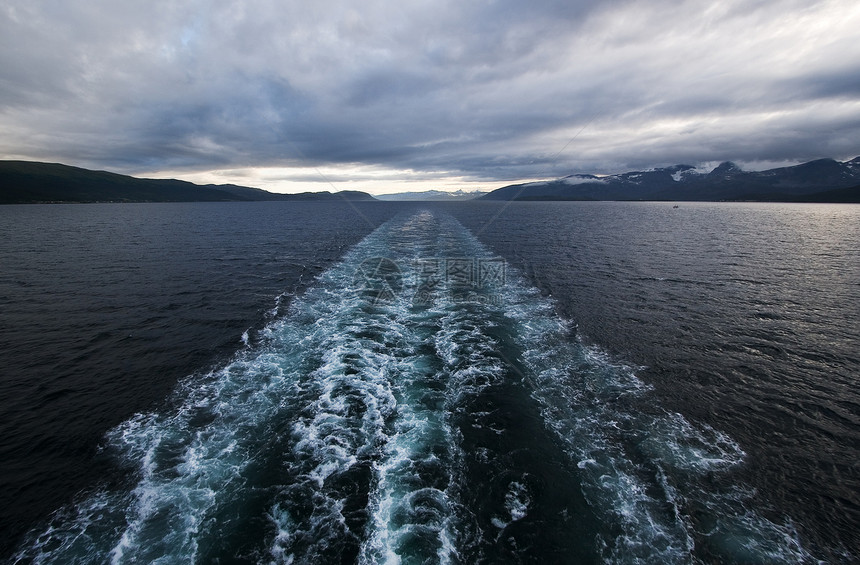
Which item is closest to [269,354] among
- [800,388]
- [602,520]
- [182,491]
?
[182,491]

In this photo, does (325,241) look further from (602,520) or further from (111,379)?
(602,520)

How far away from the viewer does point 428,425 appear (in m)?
14.7

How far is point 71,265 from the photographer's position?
138ft

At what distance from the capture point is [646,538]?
1017cm

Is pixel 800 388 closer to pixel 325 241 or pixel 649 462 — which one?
pixel 649 462

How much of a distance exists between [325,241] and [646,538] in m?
65.3

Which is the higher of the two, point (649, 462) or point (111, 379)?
point (111, 379)

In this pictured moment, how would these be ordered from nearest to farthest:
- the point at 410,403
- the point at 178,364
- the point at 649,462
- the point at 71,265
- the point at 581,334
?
the point at 649,462 < the point at 410,403 < the point at 178,364 < the point at 581,334 < the point at 71,265

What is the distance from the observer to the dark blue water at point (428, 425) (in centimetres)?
1027

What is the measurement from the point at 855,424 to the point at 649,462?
1087cm

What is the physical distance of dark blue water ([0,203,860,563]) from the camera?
10266 mm

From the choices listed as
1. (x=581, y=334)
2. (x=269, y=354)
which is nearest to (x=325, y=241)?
(x=269, y=354)

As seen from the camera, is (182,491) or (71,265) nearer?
(182,491)

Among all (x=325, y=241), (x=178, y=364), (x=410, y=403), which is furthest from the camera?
(x=325, y=241)
